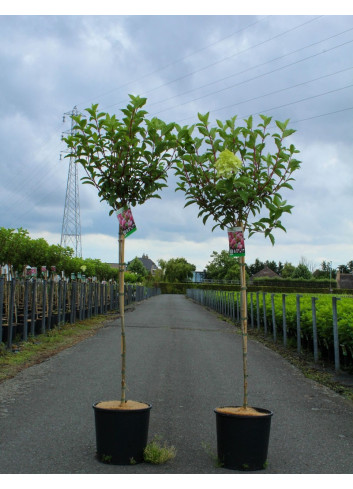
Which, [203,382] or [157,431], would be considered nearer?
[157,431]

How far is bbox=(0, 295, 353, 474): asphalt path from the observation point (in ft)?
13.6

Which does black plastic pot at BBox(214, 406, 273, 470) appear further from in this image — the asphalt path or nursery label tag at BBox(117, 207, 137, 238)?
nursery label tag at BBox(117, 207, 137, 238)

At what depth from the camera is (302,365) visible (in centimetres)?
987

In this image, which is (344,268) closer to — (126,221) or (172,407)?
(172,407)

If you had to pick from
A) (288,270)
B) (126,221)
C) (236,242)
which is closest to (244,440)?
(236,242)

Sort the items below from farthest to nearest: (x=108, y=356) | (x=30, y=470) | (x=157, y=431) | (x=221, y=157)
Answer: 1. (x=108, y=356)
2. (x=157, y=431)
3. (x=221, y=157)
4. (x=30, y=470)

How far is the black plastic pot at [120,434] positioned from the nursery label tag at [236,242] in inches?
64.4

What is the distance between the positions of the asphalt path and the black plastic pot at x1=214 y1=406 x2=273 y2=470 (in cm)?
13

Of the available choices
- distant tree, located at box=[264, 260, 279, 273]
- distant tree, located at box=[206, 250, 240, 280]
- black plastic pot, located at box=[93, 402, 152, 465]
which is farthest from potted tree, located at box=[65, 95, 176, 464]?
distant tree, located at box=[264, 260, 279, 273]

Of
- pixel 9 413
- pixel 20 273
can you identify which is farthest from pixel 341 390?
pixel 20 273

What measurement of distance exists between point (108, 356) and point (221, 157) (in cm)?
724

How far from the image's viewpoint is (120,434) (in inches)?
159

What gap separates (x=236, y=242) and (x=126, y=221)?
1.08 metres

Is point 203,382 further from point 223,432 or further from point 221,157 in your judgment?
point 221,157
